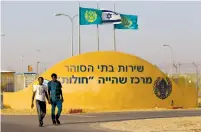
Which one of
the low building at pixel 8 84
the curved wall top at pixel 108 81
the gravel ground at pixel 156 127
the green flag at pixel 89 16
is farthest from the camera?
the low building at pixel 8 84

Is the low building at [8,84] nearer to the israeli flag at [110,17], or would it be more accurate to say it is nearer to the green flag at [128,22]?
the israeli flag at [110,17]

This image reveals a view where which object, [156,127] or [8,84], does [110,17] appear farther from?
[156,127]

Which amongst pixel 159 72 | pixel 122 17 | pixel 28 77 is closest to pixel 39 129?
pixel 159 72

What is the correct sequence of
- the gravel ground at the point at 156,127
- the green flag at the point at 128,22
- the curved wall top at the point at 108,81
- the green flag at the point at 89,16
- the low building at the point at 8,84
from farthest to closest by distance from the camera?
1. the green flag at the point at 128,22
2. the low building at the point at 8,84
3. the green flag at the point at 89,16
4. the curved wall top at the point at 108,81
5. the gravel ground at the point at 156,127

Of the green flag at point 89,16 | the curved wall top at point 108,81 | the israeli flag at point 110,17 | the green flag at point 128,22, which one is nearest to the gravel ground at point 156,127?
the curved wall top at point 108,81

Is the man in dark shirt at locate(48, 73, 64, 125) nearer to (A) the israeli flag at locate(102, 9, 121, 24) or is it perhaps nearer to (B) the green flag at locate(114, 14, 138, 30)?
(A) the israeli flag at locate(102, 9, 121, 24)

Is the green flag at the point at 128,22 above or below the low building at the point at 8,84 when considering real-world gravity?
above

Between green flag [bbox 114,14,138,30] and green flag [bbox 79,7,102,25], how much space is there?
275cm

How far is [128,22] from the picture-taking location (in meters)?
41.5

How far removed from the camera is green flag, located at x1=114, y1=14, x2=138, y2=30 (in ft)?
130

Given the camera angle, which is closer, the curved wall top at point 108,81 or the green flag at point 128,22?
the curved wall top at point 108,81

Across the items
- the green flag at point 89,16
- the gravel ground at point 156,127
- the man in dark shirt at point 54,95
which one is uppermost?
the green flag at point 89,16

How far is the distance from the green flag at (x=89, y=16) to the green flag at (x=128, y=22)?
2.75 meters

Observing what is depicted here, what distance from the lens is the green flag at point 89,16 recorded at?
3581 centimetres
